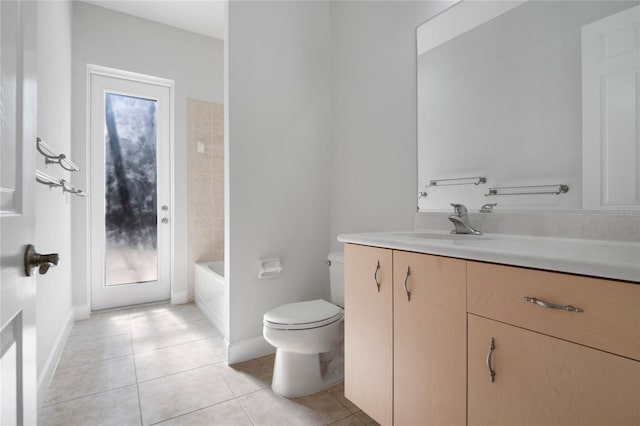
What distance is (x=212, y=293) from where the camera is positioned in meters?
2.64

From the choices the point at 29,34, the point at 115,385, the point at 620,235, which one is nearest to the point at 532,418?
the point at 620,235

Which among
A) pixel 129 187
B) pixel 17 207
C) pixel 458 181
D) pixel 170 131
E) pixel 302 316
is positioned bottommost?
pixel 302 316

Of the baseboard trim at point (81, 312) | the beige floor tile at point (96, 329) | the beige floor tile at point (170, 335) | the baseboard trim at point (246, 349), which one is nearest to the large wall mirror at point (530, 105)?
the baseboard trim at point (246, 349)

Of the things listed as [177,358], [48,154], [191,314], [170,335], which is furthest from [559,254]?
[191,314]

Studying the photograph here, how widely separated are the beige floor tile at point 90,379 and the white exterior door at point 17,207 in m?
1.34

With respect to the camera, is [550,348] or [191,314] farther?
[191,314]

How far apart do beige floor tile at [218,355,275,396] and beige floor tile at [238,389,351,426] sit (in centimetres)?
7

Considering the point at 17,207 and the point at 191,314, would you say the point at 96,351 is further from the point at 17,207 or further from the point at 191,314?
the point at 17,207

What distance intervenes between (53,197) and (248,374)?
1703 millimetres

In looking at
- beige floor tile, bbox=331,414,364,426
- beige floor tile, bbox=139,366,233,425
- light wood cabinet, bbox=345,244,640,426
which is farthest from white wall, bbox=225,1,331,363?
light wood cabinet, bbox=345,244,640,426

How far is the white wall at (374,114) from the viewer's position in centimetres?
184

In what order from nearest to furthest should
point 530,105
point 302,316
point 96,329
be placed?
point 530,105 < point 302,316 < point 96,329

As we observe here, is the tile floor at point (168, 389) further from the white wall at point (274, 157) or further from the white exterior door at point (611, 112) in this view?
the white exterior door at point (611, 112)

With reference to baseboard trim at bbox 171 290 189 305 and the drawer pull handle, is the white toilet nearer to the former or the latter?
the drawer pull handle
